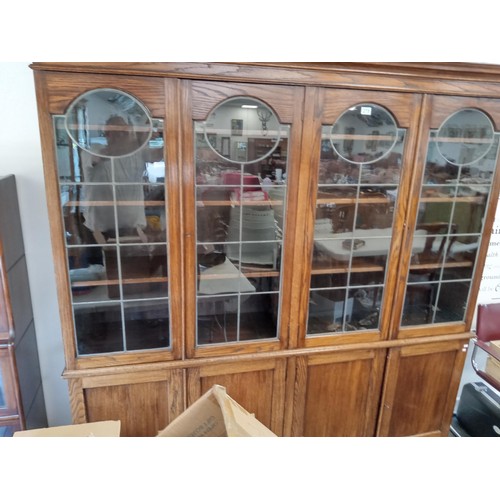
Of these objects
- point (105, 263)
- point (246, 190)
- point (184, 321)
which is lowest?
point (184, 321)

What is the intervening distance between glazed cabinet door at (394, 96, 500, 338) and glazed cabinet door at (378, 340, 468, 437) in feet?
0.35

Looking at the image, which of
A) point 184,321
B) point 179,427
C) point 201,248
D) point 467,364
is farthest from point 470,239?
point 179,427

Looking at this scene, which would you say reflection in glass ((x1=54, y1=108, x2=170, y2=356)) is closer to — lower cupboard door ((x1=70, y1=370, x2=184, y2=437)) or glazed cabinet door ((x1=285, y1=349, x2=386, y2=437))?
lower cupboard door ((x1=70, y1=370, x2=184, y2=437))

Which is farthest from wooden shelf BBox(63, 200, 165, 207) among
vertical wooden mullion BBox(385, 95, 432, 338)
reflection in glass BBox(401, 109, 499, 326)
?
reflection in glass BBox(401, 109, 499, 326)

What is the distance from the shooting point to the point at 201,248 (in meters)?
1.51

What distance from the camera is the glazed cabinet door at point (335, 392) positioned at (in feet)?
5.65

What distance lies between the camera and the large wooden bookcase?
4.36 ft

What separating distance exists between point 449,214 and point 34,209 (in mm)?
1982

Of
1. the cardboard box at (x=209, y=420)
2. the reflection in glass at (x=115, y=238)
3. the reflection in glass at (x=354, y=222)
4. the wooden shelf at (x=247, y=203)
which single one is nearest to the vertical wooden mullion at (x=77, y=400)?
the reflection in glass at (x=115, y=238)

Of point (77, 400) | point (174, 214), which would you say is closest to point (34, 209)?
point (174, 214)

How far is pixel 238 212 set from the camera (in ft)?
5.04
